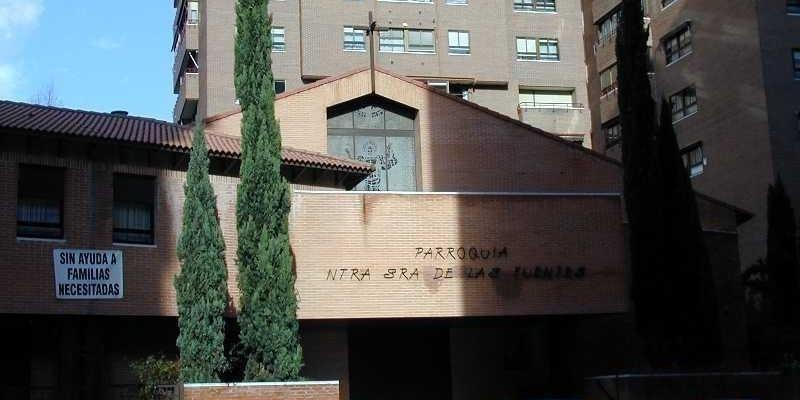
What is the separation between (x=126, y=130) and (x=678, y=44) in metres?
30.9

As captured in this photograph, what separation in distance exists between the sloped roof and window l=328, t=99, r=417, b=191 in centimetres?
370

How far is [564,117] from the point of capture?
56.2 m

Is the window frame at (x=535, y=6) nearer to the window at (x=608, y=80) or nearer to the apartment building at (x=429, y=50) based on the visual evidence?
the apartment building at (x=429, y=50)

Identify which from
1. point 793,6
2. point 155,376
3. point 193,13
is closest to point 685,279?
point 155,376

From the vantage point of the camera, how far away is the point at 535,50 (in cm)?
5731

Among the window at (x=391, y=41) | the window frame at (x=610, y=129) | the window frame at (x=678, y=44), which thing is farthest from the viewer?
the window frame at (x=610, y=129)

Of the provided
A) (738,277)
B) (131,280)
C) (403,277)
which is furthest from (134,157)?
(738,277)

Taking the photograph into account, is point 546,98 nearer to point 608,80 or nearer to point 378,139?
point 608,80

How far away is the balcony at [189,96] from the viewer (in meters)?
54.1

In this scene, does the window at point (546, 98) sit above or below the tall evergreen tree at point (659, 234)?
above

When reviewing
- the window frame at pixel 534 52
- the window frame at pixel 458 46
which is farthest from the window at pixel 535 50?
the window frame at pixel 458 46

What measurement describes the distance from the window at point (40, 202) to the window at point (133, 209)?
1346mm

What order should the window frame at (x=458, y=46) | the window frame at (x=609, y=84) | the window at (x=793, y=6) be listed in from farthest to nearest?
1. the window frame at (x=609, y=84)
2. the window frame at (x=458, y=46)
3. the window at (x=793, y=6)

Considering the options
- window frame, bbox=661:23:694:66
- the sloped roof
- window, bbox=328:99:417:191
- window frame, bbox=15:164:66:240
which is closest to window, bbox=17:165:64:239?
window frame, bbox=15:164:66:240
